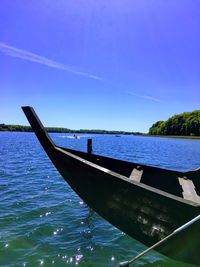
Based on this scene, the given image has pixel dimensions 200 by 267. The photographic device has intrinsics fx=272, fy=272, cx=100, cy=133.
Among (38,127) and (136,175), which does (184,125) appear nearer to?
(136,175)

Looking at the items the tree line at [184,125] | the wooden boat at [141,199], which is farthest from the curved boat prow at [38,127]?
the tree line at [184,125]

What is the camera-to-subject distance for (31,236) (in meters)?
6.91

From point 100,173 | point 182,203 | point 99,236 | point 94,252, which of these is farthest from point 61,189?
point 182,203

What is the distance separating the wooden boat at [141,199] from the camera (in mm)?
3631

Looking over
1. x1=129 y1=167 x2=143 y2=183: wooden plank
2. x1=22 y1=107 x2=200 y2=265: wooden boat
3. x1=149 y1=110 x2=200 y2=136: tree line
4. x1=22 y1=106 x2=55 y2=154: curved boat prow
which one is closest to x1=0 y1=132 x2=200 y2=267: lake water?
x1=22 y1=107 x2=200 y2=265: wooden boat

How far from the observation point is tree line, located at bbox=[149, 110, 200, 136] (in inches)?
4535

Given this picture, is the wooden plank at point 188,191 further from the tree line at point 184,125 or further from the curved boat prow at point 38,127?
the tree line at point 184,125

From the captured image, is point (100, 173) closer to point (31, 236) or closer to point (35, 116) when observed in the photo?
point (35, 116)

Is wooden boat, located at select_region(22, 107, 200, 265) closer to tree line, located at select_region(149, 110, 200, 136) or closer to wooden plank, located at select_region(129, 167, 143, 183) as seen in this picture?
wooden plank, located at select_region(129, 167, 143, 183)

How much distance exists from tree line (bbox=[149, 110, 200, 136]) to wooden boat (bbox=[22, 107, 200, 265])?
376 feet

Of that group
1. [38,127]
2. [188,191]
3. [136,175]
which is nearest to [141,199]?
[188,191]

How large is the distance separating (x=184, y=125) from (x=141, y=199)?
405 ft

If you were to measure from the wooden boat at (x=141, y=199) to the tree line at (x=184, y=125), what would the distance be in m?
114

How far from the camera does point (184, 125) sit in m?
122
